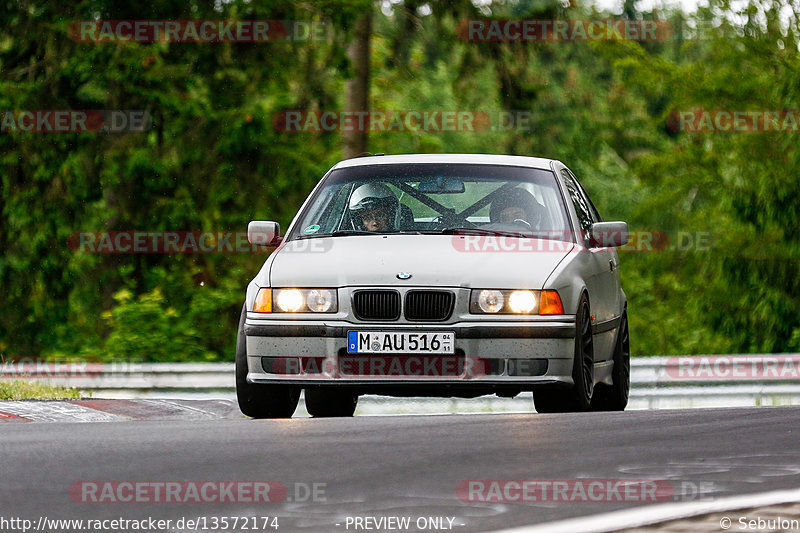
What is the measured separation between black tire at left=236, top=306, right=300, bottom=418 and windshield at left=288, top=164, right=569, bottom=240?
1056 mm

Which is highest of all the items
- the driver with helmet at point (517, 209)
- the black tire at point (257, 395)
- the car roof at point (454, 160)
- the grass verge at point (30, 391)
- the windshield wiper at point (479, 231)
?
the car roof at point (454, 160)

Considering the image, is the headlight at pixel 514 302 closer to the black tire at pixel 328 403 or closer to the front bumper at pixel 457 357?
the front bumper at pixel 457 357

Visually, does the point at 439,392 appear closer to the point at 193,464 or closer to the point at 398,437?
the point at 398,437

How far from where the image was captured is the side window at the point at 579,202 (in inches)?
443

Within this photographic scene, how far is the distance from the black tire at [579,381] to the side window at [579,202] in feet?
4.23

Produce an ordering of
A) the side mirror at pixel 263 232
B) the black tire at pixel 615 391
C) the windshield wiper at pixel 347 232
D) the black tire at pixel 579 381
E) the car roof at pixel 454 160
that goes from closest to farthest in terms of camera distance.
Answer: the black tire at pixel 579 381
the windshield wiper at pixel 347 232
the side mirror at pixel 263 232
the car roof at pixel 454 160
the black tire at pixel 615 391

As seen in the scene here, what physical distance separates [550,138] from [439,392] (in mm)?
41593

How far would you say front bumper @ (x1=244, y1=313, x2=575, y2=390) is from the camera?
9305mm

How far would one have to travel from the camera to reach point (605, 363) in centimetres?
1090

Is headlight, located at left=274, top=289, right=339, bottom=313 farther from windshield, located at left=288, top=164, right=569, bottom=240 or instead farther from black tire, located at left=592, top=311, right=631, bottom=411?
black tire, located at left=592, top=311, right=631, bottom=411

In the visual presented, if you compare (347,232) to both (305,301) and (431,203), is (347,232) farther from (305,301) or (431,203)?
(305,301)

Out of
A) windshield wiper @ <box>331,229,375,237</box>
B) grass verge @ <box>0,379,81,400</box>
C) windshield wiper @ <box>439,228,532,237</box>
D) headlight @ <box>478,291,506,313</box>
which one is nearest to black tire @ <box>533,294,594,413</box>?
headlight @ <box>478,291,506,313</box>

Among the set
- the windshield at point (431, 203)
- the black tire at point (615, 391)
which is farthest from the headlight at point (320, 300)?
the black tire at point (615, 391)

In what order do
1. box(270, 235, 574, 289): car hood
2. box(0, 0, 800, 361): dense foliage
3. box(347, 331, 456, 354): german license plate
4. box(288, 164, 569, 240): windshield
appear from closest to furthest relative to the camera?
1. box(347, 331, 456, 354): german license plate
2. box(270, 235, 574, 289): car hood
3. box(288, 164, 569, 240): windshield
4. box(0, 0, 800, 361): dense foliage
